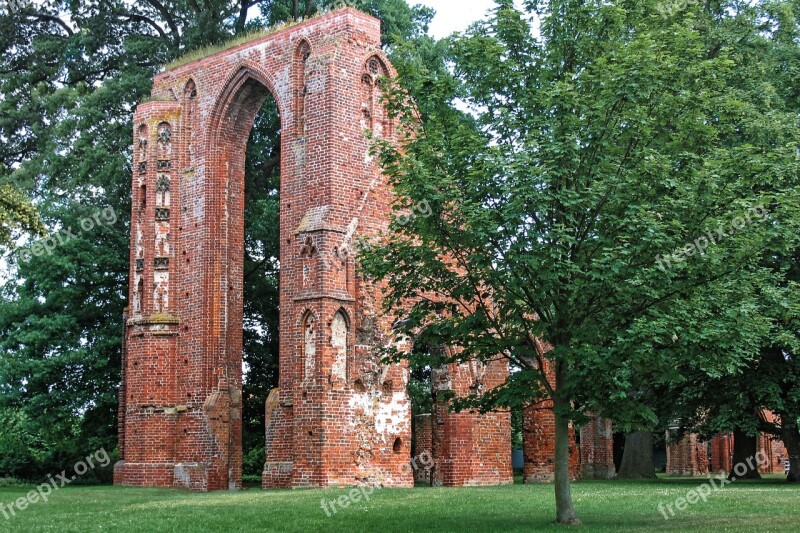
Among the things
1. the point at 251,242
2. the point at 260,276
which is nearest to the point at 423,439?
the point at 260,276

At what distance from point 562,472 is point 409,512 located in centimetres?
287

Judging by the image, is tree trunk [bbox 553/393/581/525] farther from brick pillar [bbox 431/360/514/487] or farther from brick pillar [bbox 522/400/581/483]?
brick pillar [bbox 522/400/581/483]

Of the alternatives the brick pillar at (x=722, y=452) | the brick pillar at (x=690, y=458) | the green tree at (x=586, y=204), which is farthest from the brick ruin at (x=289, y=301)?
the brick pillar at (x=722, y=452)

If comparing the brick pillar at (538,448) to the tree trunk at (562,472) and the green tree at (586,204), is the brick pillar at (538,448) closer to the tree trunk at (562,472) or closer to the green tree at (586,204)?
the green tree at (586,204)

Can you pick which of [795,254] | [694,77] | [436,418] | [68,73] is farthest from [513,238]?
[68,73]

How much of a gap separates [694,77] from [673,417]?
1399 centimetres

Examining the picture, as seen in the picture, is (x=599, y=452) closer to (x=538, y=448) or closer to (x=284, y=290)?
(x=538, y=448)

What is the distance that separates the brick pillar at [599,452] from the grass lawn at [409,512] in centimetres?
1336

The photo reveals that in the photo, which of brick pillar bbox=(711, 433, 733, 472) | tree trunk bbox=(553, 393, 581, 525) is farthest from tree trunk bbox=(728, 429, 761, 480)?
tree trunk bbox=(553, 393, 581, 525)

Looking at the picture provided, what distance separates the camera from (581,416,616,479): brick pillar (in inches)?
1283

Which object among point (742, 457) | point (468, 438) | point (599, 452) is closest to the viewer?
point (468, 438)

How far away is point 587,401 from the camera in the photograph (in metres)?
12.8

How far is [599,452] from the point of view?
33.0 meters

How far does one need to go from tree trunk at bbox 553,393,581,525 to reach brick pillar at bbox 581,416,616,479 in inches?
779
